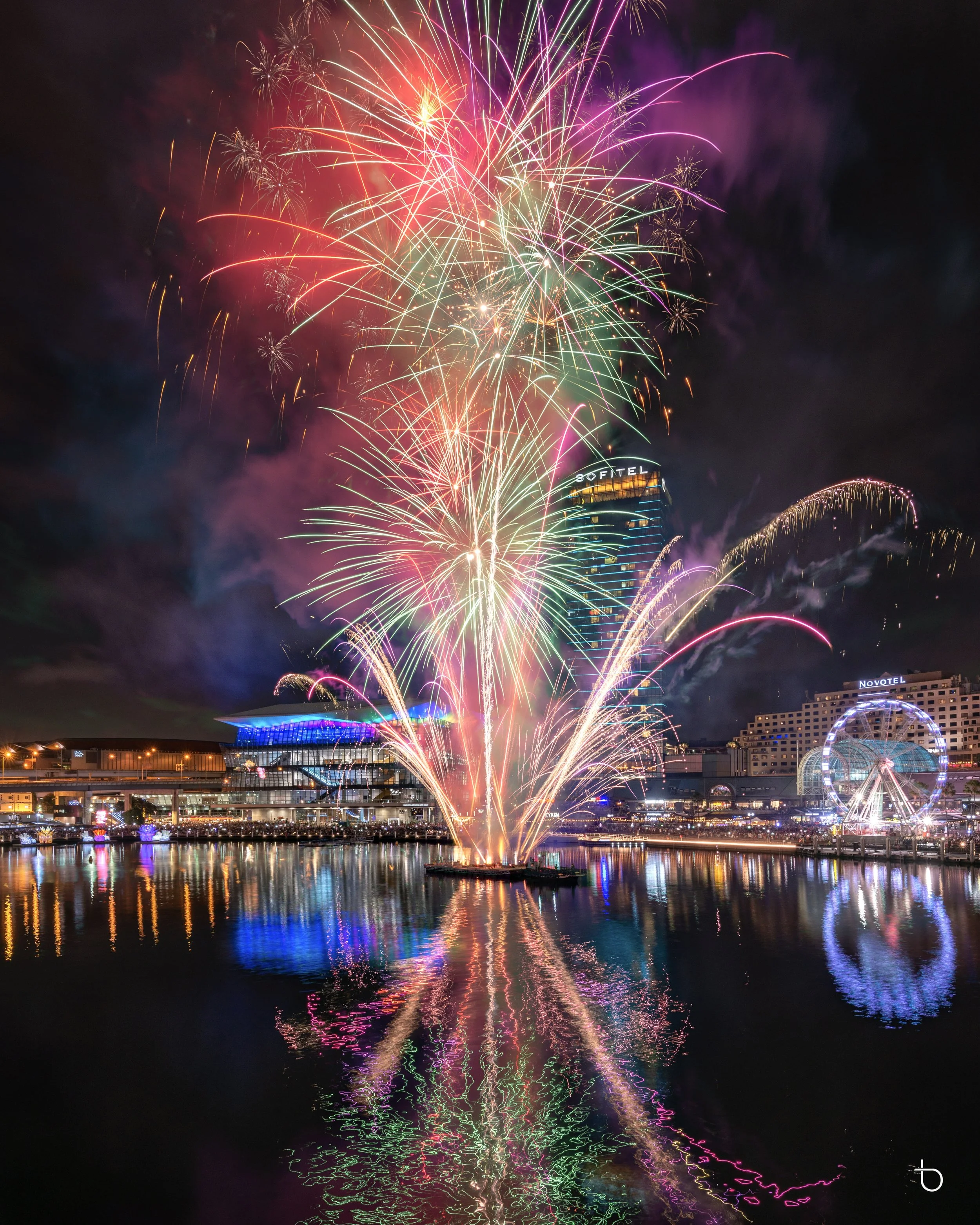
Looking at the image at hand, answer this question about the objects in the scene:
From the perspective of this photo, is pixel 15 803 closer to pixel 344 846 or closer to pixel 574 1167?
pixel 344 846

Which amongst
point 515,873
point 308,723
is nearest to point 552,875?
point 515,873

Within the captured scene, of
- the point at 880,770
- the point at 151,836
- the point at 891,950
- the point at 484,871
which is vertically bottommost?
the point at 151,836

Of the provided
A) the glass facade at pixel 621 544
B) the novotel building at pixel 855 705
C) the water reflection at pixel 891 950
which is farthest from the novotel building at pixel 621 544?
the water reflection at pixel 891 950

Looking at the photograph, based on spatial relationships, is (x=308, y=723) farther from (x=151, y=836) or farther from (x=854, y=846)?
(x=854, y=846)

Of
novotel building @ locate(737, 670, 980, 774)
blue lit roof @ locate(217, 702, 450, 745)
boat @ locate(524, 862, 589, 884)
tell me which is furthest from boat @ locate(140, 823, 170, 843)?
novotel building @ locate(737, 670, 980, 774)

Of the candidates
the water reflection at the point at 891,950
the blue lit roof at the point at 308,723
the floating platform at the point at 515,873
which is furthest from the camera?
the blue lit roof at the point at 308,723

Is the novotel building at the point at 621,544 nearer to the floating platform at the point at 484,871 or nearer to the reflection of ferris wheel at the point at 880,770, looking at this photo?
the reflection of ferris wheel at the point at 880,770

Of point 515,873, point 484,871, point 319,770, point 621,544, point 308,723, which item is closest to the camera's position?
point 515,873
